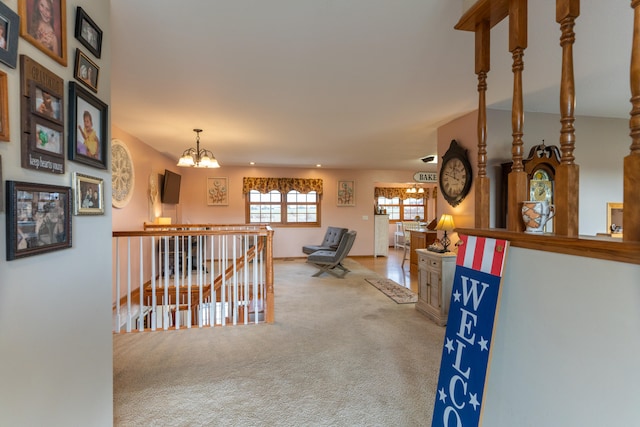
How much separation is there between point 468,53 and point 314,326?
9.26 ft

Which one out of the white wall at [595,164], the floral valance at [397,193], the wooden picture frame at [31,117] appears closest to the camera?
the wooden picture frame at [31,117]

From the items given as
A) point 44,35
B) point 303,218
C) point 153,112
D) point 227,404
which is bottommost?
point 227,404

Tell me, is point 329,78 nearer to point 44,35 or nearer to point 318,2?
point 318,2

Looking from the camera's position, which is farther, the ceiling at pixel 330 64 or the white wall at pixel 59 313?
the ceiling at pixel 330 64

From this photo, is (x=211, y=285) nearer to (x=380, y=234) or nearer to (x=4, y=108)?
(x=4, y=108)

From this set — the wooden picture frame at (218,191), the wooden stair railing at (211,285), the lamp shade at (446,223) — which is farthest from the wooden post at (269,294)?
the wooden picture frame at (218,191)

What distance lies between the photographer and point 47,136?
110 cm

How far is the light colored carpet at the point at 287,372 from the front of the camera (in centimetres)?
178

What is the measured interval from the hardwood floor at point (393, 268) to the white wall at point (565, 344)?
3.53 metres

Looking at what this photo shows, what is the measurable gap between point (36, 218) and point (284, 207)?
6.74 metres

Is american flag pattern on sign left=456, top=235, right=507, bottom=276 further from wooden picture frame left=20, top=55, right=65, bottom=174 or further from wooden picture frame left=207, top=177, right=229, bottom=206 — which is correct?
wooden picture frame left=207, top=177, right=229, bottom=206

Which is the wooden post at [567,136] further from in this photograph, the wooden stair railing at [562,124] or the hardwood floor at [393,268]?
the hardwood floor at [393,268]

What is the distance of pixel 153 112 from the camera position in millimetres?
3314

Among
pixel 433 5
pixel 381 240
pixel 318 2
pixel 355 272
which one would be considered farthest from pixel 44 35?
pixel 381 240
